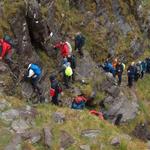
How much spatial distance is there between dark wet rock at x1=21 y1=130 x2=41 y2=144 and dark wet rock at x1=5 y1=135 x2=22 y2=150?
284 millimetres

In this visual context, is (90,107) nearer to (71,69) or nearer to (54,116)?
(71,69)

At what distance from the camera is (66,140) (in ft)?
63.1

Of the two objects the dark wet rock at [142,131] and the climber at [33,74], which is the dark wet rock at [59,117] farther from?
the dark wet rock at [142,131]

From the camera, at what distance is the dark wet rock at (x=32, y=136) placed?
18703mm

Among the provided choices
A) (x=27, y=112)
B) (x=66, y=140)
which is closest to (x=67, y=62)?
(x=27, y=112)

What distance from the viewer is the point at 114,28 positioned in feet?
123

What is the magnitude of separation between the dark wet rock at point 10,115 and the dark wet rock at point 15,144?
1.29m

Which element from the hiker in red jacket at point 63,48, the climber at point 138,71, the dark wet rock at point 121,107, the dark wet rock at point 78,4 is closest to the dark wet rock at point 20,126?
the hiker in red jacket at point 63,48

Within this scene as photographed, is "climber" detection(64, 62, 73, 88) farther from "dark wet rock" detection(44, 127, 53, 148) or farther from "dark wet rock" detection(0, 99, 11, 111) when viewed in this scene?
"dark wet rock" detection(44, 127, 53, 148)

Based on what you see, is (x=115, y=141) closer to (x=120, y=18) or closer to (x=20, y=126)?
(x=20, y=126)

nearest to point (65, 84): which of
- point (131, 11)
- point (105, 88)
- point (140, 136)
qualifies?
point (105, 88)

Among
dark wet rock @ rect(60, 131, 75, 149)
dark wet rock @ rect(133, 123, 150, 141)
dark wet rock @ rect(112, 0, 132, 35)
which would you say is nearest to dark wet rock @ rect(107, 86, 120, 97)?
dark wet rock @ rect(133, 123, 150, 141)

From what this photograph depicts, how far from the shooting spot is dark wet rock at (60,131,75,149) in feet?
62.5

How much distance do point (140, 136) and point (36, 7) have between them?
11101 mm
